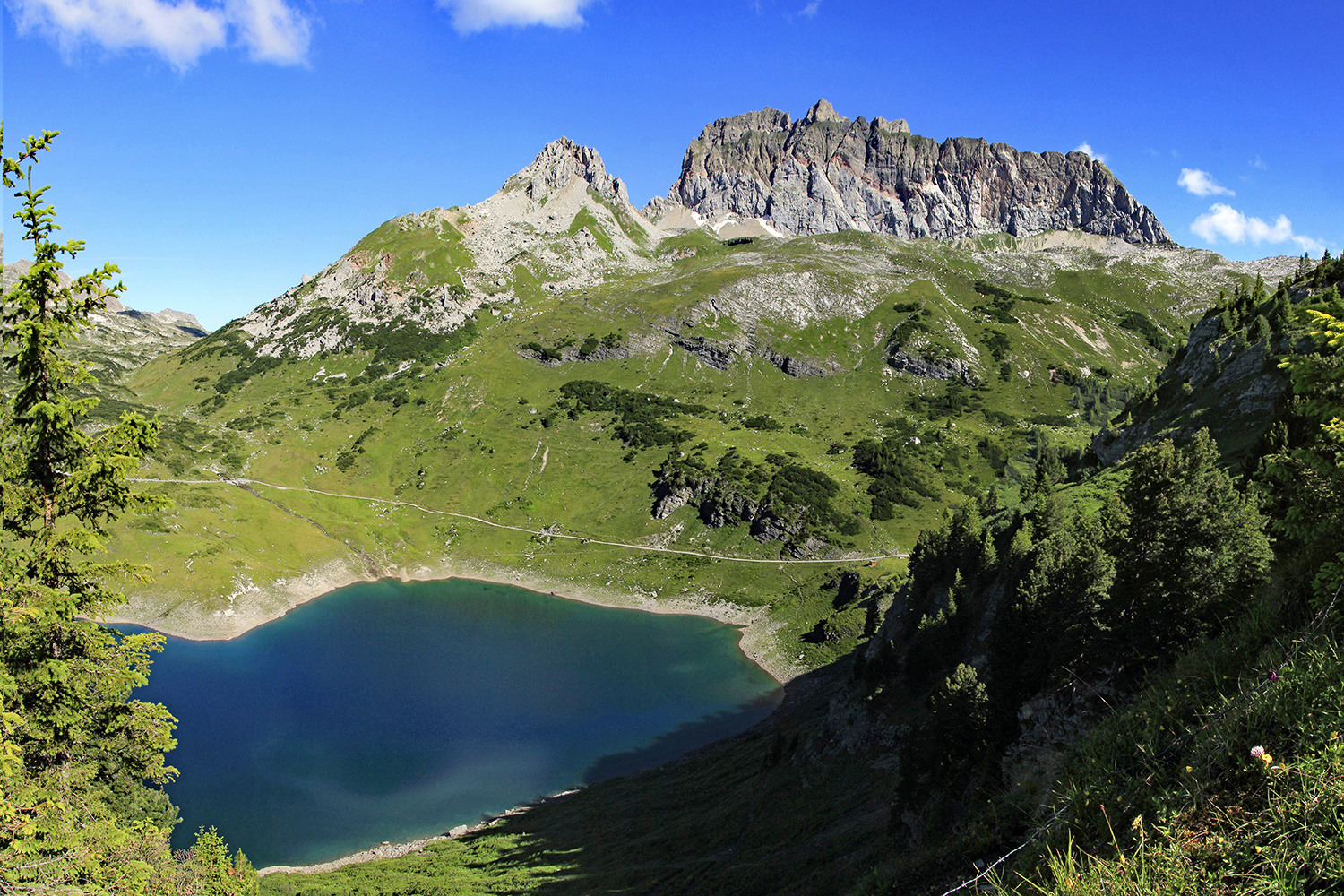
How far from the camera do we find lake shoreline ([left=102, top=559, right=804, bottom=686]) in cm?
11215

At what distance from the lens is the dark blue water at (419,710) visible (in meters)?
66.7

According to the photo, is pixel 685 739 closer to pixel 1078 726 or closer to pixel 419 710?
pixel 419 710

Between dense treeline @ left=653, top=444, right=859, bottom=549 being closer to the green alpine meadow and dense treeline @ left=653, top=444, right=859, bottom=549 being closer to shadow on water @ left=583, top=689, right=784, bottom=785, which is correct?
the green alpine meadow

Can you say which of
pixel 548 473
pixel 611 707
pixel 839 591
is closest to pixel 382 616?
pixel 611 707

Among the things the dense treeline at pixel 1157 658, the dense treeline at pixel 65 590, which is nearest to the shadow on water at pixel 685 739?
the dense treeline at pixel 1157 658

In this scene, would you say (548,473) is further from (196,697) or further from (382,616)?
(196,697)

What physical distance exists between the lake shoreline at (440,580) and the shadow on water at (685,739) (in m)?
10.6

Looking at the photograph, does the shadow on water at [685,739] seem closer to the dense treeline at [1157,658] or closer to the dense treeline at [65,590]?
the dense treeline at [1157,658]

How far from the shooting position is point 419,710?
8875cm

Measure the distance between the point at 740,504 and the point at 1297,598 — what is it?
147 meters

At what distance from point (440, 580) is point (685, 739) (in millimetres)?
84785

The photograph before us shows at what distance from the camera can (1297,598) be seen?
27.7 ft

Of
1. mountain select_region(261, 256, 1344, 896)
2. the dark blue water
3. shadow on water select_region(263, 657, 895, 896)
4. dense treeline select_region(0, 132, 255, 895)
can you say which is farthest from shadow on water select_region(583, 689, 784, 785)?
dense treeline select_region(0, 132, 255, 895)

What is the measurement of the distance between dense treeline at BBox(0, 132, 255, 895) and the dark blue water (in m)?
54.1
